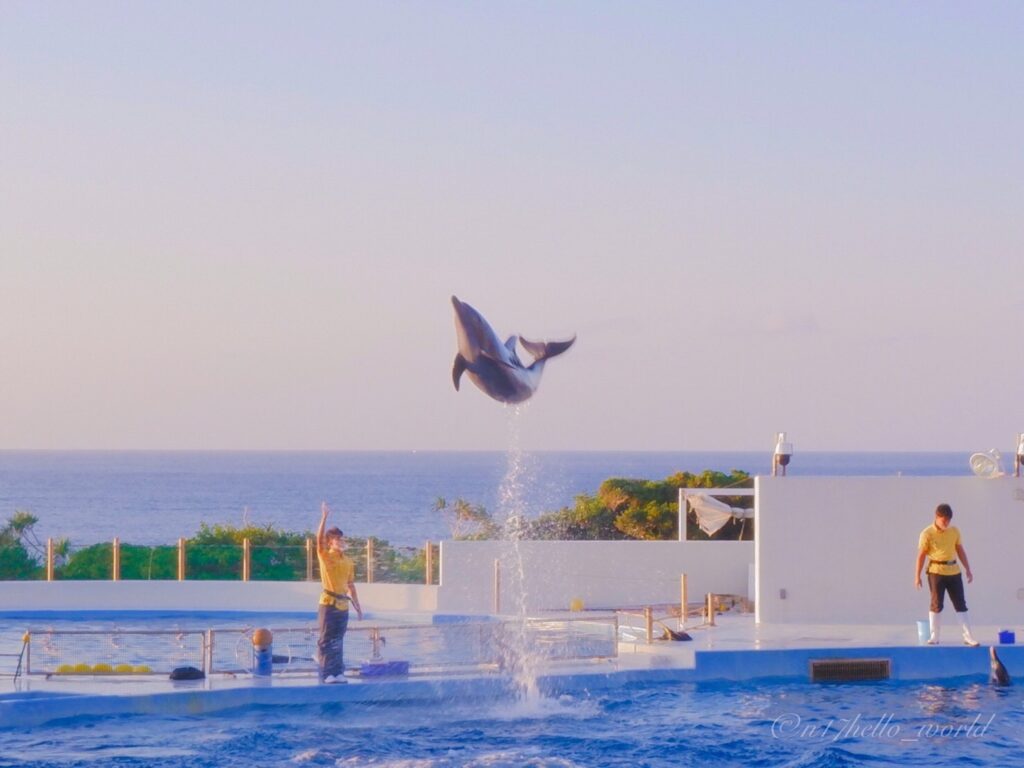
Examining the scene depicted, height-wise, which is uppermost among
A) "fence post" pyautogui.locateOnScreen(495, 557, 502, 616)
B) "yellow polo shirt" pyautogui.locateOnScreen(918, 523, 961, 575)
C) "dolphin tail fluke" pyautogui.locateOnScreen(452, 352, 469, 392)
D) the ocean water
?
the ocean water

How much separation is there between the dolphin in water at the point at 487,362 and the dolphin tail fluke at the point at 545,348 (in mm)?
390

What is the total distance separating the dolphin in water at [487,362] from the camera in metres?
11.2

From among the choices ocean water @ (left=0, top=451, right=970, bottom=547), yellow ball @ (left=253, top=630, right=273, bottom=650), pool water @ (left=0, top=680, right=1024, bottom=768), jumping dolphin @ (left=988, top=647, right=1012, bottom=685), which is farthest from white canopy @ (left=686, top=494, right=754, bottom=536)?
ocean water @ (left=0, top=451, right=970, bottom=547)

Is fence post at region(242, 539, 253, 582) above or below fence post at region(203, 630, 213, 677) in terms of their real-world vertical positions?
above

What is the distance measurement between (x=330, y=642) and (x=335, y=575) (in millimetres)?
580

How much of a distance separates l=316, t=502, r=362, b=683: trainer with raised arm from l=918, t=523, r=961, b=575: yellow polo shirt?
5727 mm

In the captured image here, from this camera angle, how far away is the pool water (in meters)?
10.1

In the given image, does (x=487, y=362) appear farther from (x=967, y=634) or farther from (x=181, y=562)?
(x=181, y=562)

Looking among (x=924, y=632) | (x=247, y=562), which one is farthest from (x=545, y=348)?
(x=247, y=562)

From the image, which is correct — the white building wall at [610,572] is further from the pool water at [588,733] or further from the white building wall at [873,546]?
the pool water at [588,733]

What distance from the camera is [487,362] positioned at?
11.2m

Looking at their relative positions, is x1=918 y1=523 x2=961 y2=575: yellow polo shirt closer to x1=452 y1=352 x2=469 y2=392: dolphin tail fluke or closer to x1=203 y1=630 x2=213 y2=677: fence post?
x1=452 y1=352 x2=469 y2=392: dolphin tail fluke

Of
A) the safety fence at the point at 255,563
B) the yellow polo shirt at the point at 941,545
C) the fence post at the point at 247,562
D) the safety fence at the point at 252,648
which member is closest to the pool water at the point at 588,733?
the safety fence at the point at 252,648

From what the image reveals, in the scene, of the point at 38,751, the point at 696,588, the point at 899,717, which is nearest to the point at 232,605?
the point at 696,588
